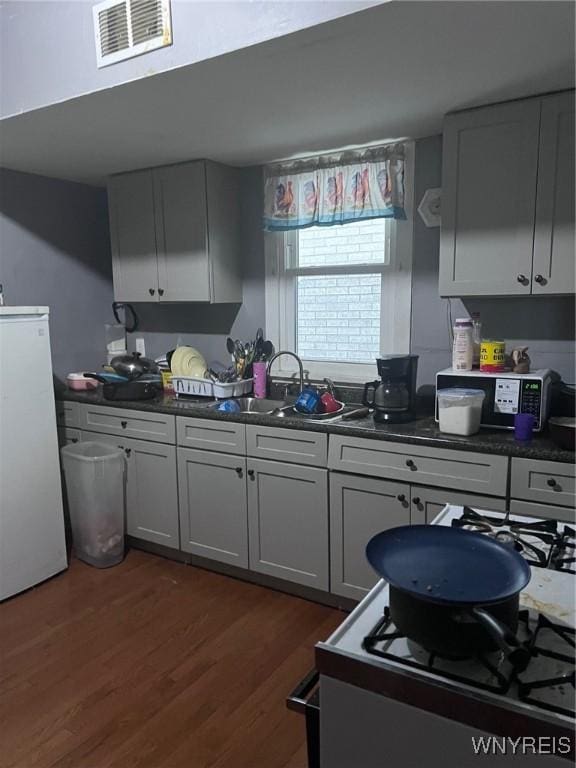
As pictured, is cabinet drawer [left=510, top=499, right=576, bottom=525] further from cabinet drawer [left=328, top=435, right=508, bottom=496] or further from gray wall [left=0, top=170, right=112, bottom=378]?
gray wall [left=0, top=170, right=112, bottom=378]

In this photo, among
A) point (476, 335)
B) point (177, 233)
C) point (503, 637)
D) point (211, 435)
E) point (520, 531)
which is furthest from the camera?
point (177, 233)

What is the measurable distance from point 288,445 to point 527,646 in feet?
5.88

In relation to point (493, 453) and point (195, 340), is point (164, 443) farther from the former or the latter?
point (493, 453)

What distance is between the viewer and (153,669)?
2.26 m

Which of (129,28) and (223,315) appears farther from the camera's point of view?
(223,315)

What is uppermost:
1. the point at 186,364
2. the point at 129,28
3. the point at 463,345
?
the point at 129,28

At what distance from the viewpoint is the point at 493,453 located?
2.15 metres

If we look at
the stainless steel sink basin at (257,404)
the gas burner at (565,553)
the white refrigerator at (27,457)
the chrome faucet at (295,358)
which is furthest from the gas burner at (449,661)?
the white refrigerator at (27,457)

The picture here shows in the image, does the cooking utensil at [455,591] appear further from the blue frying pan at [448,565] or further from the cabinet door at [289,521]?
the cabinet door at [289,521]

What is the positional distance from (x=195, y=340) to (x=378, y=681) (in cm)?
299

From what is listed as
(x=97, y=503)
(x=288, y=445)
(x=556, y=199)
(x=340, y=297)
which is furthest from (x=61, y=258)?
(x=556, y=199)

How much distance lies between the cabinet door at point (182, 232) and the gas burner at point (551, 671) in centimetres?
260

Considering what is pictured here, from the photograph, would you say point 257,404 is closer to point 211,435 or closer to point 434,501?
point 211,435

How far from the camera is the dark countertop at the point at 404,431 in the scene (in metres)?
2.10
